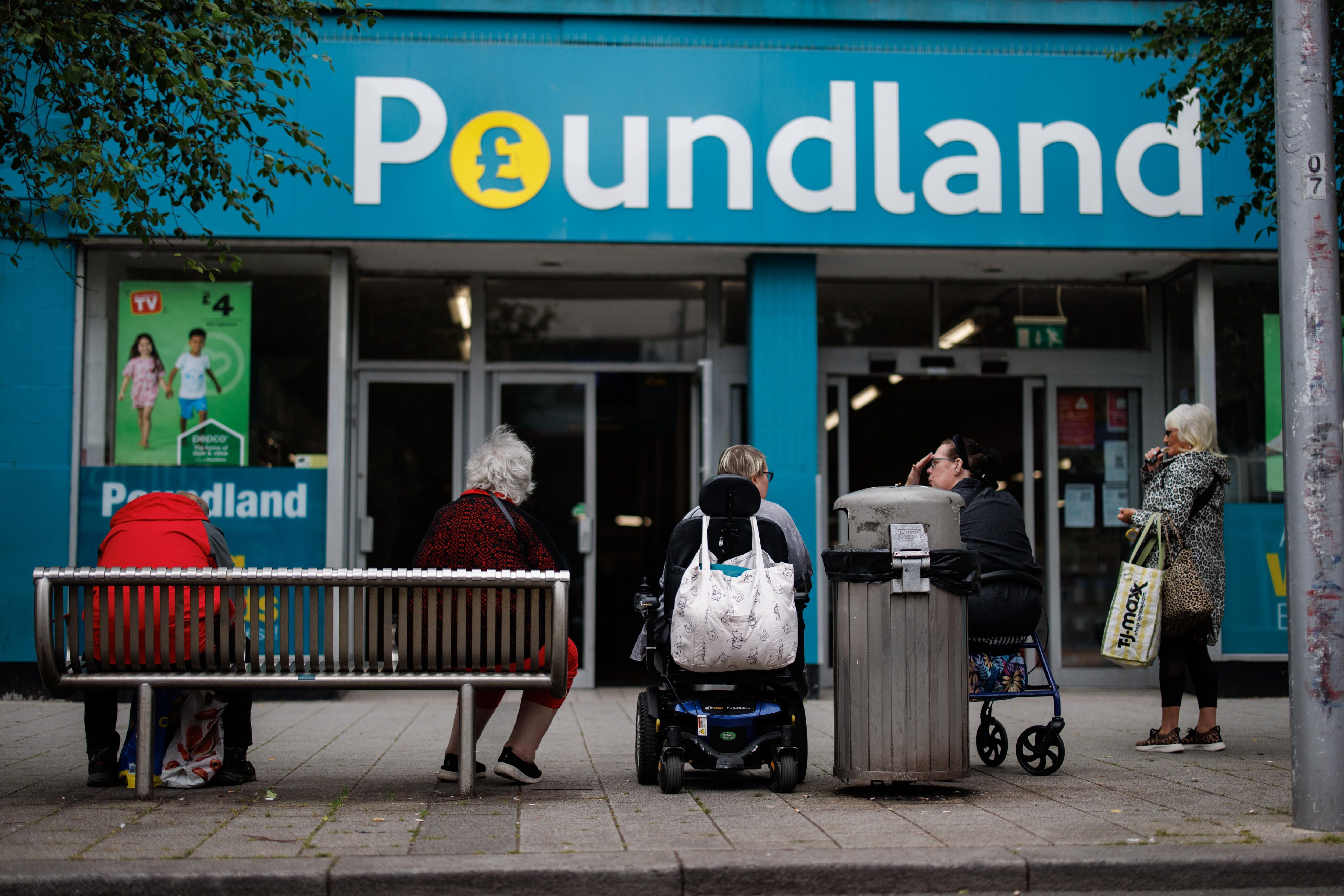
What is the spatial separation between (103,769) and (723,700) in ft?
9.15

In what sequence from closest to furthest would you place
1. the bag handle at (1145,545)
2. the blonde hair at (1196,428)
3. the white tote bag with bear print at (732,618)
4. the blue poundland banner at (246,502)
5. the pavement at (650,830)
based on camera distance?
the pavement at (650,830), the white tote bag with bear print at (732,618), the bag handle at (1145,545), the blonde hair at (1196,428), the blue poundland banner at (246,502)

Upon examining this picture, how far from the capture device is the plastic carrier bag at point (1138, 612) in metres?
6.49

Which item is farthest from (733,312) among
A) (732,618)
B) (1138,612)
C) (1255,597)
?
(732,618)

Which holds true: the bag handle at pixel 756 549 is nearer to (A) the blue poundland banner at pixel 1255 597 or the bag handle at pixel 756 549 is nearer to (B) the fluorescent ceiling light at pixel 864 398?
(B) the fluorescent ceiling light at pixel 864 398

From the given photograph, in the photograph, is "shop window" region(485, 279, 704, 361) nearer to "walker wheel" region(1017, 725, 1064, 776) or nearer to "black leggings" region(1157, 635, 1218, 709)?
"black leggings" region(1157, 635, 1218, 709)

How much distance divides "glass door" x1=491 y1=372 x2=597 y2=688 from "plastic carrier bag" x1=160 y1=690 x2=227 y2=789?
474 cm

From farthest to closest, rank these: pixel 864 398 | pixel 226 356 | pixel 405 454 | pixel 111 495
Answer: pixel 864 398 → pixel 405 454 → pixel 226 356 → pixel 111 495

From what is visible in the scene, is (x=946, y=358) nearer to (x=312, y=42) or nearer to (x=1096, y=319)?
(x=1096, y=319)

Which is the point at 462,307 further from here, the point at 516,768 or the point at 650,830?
the point at 650,830

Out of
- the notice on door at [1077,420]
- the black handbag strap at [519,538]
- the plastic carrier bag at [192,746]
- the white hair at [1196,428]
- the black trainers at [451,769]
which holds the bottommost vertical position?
the black trainers at [451,769]

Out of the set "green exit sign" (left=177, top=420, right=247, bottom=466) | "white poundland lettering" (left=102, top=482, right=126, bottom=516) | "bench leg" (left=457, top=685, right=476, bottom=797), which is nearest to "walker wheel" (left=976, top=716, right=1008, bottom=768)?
"bench leg" (left=457, top=685, right=476, bottom=797)

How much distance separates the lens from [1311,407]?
15.5 ft

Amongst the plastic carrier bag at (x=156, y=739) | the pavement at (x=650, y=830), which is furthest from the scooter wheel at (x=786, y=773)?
the plastic carrier bag at (x=156, y=739)

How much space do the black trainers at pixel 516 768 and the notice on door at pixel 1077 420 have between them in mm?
6263
